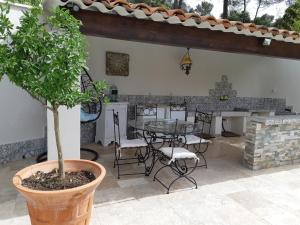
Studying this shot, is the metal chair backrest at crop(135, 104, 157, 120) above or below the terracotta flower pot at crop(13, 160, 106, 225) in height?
above

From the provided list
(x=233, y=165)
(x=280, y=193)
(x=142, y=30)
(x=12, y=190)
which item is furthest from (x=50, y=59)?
(x=233, y=165)

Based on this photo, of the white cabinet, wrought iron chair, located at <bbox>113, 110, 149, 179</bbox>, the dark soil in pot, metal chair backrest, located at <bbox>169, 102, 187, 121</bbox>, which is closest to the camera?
the dark soil in pot

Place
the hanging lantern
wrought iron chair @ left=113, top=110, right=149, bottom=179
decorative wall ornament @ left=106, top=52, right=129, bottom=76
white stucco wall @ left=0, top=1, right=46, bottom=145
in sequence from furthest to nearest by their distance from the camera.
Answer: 1. the hanging lantern
2. decorative wall ornament @ left=106, top=52, right=129, bottom=76
3. white stucco wall @ left=0, top=1, right=46, bottom=145
4. wrought iron chair @ left=113, top=110, right=149, bottom=179

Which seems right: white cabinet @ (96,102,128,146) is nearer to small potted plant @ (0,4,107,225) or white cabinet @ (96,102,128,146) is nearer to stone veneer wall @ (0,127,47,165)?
stone veneer wall @ (0,127,47,165)

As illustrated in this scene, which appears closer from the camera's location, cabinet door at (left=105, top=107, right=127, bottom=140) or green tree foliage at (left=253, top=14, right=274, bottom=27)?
cabinet door at (left=105, top=107, right=127, bottom=140)

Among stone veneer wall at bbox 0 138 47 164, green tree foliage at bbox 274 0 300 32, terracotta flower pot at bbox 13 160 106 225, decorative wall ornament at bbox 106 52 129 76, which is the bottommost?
stone veneer wall at bbox 0 138 47 164

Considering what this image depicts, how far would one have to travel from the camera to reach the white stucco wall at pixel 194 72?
6.38 metres

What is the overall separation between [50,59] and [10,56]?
0.88 ft

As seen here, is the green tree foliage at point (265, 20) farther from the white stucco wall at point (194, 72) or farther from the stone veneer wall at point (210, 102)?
the stone veneer wall at point (210, 102)

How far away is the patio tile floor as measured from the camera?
283 cm

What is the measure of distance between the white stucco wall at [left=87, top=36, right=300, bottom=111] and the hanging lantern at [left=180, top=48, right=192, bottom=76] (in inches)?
4.6

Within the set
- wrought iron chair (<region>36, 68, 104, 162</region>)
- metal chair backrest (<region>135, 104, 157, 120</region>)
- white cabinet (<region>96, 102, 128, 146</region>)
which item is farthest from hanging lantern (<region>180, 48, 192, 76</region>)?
wrought iron chair (<region>36, 68, 104, 162</region>)

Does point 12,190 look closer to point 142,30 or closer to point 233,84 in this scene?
point 142,30

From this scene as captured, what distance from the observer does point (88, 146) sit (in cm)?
578
